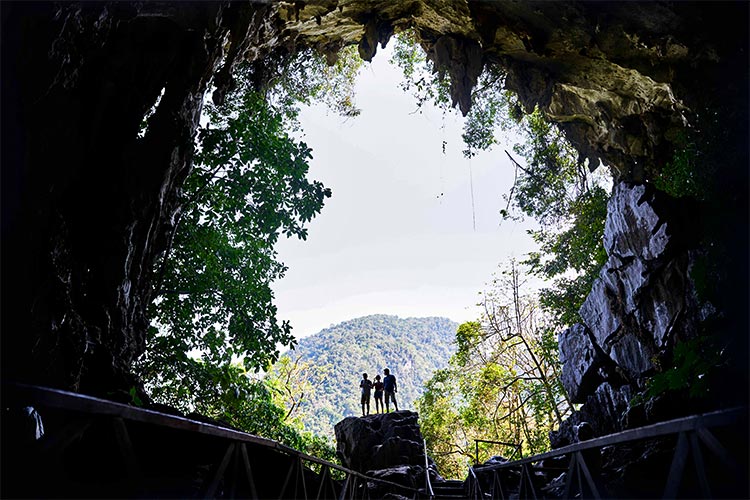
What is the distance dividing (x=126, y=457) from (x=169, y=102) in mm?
6556

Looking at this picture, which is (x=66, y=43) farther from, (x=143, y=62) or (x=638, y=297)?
(x=638, y=297)

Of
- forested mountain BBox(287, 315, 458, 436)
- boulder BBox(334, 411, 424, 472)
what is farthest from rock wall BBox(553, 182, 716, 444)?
forested mountain BBox(287, 315, 458, 436)

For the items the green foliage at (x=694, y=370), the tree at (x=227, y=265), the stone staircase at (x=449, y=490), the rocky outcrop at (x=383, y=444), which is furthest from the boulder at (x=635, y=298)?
the tree at (x=227, y=265)

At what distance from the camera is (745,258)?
421 cm

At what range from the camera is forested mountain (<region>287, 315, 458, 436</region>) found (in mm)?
63625

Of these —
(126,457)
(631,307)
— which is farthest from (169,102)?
(631,307)

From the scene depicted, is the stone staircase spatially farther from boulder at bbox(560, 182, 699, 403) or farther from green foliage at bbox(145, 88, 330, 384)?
green foliage at bbox(145, 88, 330, 384)

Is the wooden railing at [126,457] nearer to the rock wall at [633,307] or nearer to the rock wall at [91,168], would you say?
the rock wall at [91,168]

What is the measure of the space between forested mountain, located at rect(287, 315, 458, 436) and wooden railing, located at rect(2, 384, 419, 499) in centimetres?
5385

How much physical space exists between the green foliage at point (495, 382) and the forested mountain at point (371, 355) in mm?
34472

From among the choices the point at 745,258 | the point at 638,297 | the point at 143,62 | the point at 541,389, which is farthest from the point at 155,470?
the point at 541,389

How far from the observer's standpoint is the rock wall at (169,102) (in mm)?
4227

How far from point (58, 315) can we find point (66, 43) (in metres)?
2.82

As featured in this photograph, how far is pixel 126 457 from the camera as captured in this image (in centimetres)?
202
